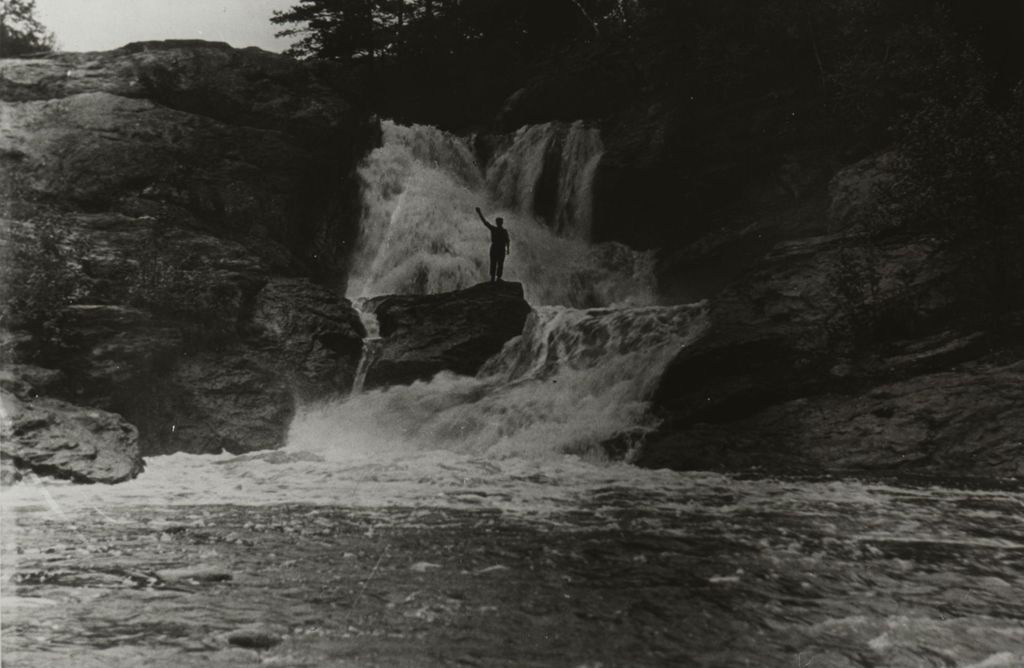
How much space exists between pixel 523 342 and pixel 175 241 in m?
7.76

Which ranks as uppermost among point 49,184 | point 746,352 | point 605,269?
point 49,184

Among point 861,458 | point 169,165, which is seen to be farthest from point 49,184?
point 861,458

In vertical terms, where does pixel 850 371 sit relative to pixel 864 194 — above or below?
below

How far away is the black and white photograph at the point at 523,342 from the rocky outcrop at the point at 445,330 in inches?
3.2

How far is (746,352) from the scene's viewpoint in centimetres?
1303

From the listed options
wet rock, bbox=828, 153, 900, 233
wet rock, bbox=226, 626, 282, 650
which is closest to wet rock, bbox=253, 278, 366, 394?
wet rock, bbox=828, 153, 900, 233

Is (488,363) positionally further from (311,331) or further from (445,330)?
(311,331)

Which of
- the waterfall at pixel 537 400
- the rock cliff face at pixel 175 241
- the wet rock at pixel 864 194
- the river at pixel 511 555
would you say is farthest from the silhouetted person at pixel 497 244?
the wet rock at pixel 864 194

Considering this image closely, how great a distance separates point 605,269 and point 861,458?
37.5ft

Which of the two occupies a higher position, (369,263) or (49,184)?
(49,184)

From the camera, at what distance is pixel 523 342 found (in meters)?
16.1

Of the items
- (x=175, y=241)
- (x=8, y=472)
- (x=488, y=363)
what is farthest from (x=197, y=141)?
(x=8, y=472)

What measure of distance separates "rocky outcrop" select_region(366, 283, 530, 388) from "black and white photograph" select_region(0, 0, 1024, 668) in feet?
0.27

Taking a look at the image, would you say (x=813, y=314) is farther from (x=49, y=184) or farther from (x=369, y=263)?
(x=49, y=184)
